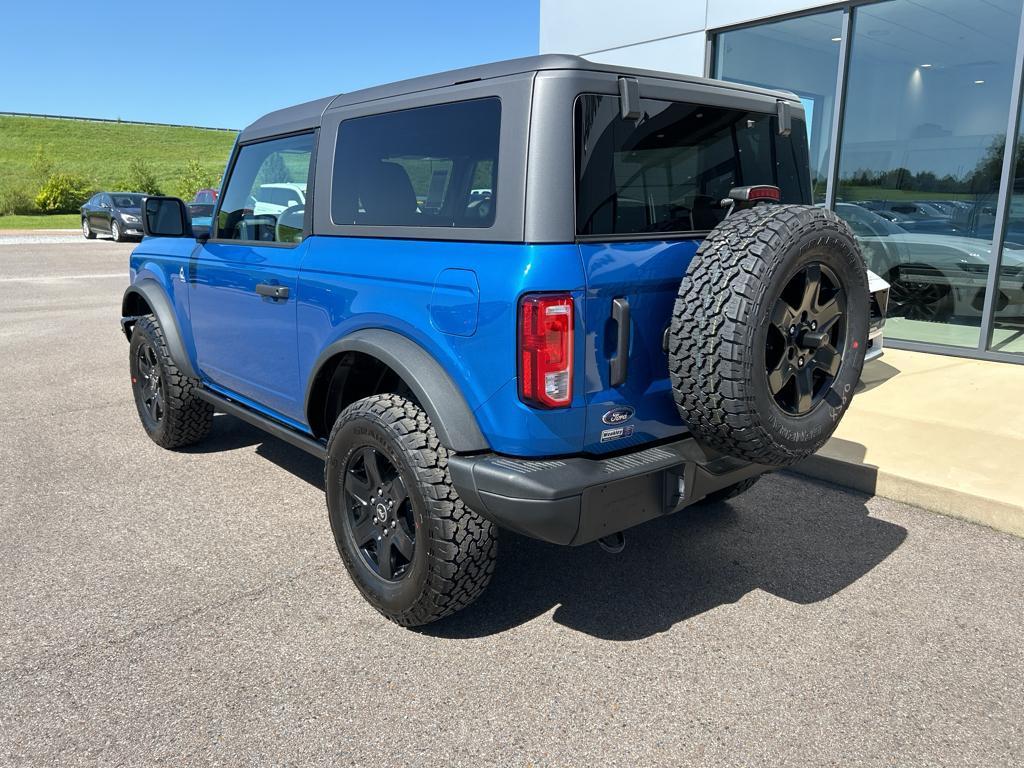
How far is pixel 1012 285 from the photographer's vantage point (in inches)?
286

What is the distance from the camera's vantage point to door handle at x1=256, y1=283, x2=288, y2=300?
351cm

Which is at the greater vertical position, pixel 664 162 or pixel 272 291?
pixel 664 162

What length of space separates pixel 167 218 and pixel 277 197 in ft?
3.08

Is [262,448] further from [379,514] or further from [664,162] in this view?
[664,162]

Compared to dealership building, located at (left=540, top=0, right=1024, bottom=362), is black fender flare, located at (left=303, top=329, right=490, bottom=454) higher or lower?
lower

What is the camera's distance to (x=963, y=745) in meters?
2.40

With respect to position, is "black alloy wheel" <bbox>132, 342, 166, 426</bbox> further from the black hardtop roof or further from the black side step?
the black hardtop roof

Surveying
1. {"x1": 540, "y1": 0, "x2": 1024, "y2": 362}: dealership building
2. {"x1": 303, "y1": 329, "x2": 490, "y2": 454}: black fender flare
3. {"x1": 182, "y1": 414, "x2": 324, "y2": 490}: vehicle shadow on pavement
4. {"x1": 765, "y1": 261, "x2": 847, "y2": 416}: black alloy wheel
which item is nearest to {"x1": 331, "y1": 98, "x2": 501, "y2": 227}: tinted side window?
{"x1": 303, "y1": 329, "x2": 490, "y2": 454}: black fender flare

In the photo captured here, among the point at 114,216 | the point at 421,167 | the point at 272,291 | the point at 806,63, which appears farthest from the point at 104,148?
the point at 421,167

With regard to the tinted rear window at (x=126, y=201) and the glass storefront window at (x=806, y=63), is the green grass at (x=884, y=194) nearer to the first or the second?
the glass storefront window at (x=806, y=63)

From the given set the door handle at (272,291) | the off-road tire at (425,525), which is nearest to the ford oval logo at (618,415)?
the off-road tire at (425,525)

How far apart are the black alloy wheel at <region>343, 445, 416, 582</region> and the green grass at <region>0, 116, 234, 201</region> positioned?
158 feet

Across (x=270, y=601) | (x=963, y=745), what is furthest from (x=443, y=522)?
(x=963, y=745)

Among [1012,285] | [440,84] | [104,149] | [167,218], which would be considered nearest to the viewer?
[440,84]
